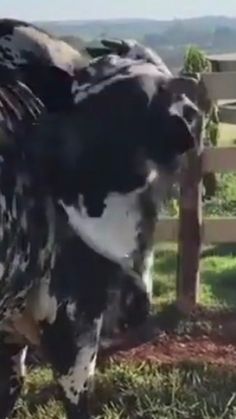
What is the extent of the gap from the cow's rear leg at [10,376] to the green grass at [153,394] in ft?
1.83

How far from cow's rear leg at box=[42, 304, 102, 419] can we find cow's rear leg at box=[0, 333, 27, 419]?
0.29 m

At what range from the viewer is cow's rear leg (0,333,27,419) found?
4.51m

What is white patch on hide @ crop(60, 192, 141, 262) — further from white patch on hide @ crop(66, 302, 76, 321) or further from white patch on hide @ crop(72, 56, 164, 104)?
white patch on hide @ crop(72, 56, 164, 104)

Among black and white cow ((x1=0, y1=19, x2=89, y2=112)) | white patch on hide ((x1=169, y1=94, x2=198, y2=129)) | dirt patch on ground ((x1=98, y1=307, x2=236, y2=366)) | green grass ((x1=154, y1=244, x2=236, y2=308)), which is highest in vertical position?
black and white cow ((x1=0, y1=19, x2=89, y2=112))

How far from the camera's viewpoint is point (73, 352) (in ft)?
13.7

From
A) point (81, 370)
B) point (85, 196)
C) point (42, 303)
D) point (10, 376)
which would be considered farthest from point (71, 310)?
point (10, 376)

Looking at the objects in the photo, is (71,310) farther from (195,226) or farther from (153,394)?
(195,226)

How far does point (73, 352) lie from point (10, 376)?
1.58 feet

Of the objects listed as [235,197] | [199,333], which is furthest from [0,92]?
[235,197]

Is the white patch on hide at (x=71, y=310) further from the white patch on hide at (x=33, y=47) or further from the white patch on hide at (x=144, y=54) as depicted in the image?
the white patch on hide at (x=144, y=54)

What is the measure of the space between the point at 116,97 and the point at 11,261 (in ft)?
2.28

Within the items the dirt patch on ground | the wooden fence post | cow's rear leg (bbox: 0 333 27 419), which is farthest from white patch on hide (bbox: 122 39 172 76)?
the wooden fence post

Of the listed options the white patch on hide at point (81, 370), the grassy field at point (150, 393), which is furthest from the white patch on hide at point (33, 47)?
the grassy field at point (150, 393)

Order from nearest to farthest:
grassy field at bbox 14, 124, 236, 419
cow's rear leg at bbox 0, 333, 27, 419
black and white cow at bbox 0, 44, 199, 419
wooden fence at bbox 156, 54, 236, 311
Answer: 1. black and white cow at bbox 0, 44, 199, 419
2. cow's rear leg at bbox 0, 333, 27, 419
3. grassy field at bbox 14, 124, 236, 419
4. wooden fence at bbox 156, 54, 236, 311
